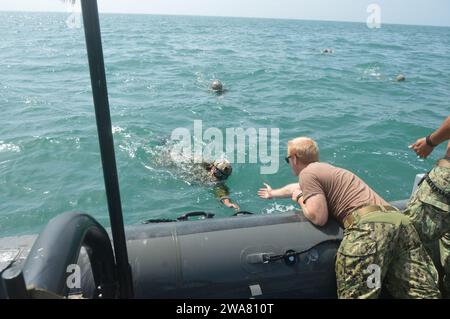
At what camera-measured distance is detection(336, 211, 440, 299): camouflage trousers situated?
298 cm

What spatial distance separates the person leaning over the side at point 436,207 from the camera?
325 centimetres

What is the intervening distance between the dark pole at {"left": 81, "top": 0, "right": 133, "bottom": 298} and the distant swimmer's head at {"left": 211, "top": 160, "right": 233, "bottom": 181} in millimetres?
5292

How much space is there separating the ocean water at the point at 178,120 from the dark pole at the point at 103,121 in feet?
18.2

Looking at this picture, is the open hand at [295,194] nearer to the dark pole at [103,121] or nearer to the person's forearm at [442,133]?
the person's forearm at [442,133]

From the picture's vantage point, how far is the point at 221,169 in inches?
294

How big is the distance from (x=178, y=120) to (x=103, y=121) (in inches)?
460

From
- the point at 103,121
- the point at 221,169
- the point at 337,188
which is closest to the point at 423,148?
the point at 337,188

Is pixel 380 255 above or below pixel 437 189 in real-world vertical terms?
below

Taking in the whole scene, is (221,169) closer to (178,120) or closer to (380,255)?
(380,255)

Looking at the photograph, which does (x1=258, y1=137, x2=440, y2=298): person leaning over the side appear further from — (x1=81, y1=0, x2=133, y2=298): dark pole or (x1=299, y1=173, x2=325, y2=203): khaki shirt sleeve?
(x1=81, y1=0, x2=133, y2=298): dark pole
